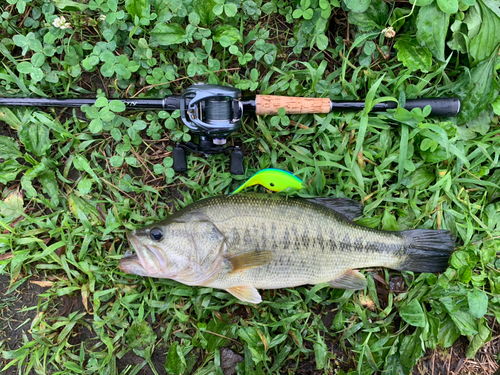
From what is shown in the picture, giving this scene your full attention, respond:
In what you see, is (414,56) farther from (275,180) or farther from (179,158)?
(179,158)

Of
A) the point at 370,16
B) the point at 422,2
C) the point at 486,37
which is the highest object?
the point at 422,2

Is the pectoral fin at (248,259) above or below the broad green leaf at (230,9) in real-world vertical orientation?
below

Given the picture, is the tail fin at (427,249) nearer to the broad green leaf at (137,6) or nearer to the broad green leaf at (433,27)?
the broad green leaf at (433,27)

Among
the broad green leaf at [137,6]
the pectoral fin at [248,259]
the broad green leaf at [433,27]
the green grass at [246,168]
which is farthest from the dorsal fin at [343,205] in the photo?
the broad green leaf at [137,6]

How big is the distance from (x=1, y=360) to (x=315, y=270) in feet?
10.4

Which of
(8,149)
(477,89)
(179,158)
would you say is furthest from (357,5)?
(8,149)

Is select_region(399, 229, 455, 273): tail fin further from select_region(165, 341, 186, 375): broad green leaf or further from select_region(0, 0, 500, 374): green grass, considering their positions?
select_region(165, 341, 186, 375): broad green leaf

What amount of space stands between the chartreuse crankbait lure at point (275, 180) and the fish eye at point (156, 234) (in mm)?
809

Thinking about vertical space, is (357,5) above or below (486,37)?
Result: above

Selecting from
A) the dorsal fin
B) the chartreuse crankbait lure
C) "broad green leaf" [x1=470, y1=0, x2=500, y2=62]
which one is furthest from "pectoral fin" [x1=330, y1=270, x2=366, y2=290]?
"broad green leaf" [x1=470, y1=0, x2=500, y2=62]

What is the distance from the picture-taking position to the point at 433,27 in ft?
9.43

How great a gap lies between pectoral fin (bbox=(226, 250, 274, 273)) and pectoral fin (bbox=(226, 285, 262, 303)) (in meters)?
0.24

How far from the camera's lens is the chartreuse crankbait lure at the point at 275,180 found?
116 inches

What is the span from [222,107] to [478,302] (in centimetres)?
295
